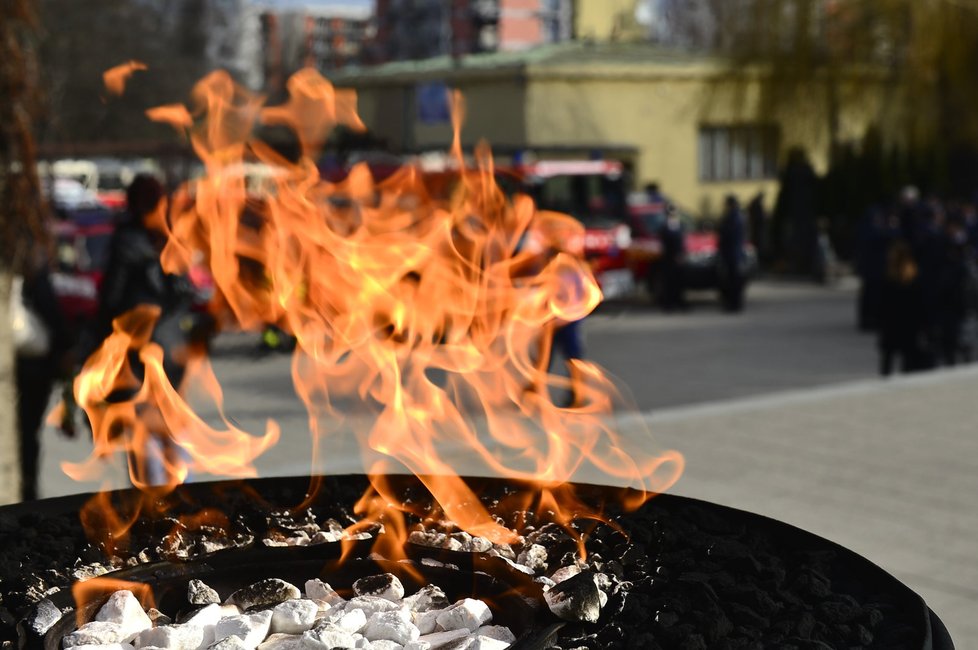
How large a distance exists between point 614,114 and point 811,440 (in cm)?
2576

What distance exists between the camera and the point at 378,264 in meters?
4.06

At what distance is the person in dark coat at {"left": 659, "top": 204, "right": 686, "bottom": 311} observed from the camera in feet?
64.5

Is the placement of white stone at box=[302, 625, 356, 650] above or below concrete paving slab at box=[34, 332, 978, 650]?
above

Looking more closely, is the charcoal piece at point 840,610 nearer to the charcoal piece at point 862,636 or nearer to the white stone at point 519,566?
the charcoal piece at point 862,636

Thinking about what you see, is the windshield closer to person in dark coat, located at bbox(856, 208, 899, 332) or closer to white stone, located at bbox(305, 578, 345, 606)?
person in dark coat, located at bbox(856, 208, 899, 332)

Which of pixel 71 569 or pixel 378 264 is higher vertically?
pixel 378 264

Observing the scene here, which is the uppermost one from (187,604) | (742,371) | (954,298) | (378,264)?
(378,264)

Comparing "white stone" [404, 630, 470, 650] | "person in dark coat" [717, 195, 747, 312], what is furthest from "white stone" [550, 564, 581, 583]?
"person in dark coat" [717, 195, 747, 312]

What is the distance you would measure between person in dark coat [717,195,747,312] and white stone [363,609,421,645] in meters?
16.7

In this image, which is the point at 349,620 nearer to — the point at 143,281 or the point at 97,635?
the point at 97,635

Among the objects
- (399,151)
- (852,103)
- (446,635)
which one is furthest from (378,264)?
(852,103)

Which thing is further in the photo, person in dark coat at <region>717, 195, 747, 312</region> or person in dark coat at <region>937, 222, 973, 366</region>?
person in dark coat at <region>717, 195, 747, 312</region>

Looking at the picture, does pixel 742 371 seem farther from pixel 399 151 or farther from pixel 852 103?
pixel 852 103

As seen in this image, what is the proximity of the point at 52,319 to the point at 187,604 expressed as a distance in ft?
13.2
